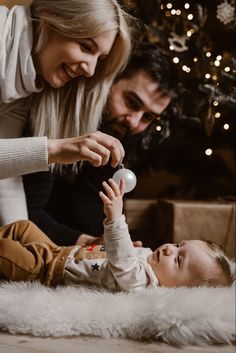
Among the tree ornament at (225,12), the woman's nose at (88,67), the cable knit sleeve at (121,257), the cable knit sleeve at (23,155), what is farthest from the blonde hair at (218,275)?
the tree ornament at (225,12)

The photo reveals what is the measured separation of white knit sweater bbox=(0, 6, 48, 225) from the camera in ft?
3.05

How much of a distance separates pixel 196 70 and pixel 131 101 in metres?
0.27

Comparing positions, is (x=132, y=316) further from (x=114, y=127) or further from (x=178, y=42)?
(x=178, y=42)

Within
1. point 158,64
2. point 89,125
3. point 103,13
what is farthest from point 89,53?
point 158,64

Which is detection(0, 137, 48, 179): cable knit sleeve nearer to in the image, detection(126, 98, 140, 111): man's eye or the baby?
the baby

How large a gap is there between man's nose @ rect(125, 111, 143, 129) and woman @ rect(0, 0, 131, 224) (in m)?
0.16

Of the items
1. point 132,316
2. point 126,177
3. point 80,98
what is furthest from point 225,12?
point 132,316

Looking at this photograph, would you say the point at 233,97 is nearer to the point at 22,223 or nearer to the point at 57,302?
the point at 22,223

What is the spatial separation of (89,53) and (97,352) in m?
0.64

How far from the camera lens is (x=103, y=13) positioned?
105cm

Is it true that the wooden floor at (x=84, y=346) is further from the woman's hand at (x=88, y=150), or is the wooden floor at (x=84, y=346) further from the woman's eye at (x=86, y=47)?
the woman's eye at (x=86, y=47)

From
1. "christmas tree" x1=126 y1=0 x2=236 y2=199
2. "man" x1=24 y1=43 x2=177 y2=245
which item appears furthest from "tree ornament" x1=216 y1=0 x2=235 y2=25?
"man" x1=24 y1=43 x2=177 y2=245

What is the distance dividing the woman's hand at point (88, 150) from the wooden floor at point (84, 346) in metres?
0.31

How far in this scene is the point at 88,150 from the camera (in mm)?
874
